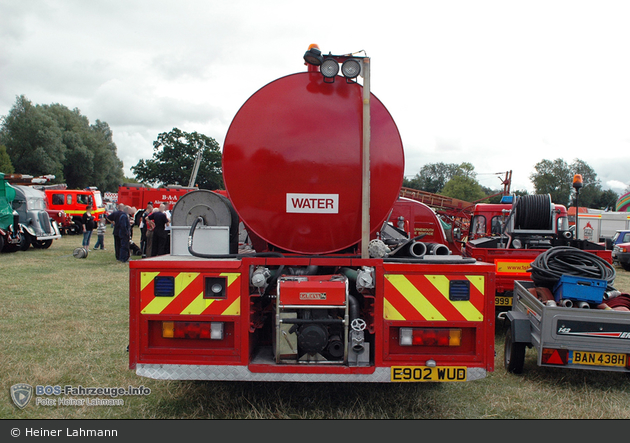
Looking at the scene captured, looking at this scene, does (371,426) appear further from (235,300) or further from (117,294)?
(117,294)

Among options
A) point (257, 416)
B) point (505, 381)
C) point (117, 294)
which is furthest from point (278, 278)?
point (117, 294)

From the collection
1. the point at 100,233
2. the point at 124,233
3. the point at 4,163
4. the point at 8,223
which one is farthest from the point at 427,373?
the point at 4,163

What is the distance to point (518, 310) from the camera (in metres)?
5.36

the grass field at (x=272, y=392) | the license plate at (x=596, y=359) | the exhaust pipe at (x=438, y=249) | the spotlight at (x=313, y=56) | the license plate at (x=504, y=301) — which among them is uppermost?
the spotlight at (x=313, y=56)

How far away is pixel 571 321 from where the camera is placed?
428cm

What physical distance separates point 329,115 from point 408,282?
4.59ft

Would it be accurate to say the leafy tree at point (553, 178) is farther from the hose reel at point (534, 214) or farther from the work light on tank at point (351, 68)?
Answer: the work light on tank at point (351, 68)

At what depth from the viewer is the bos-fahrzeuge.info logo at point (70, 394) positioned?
383 cm

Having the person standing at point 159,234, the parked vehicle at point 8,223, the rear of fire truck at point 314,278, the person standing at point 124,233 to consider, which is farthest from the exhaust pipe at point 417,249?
the parked vehicle at point 8,223

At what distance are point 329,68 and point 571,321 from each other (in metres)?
3.32

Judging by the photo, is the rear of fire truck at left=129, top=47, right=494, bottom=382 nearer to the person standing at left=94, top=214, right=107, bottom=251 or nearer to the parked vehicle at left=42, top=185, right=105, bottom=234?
the person standing at left=94, top=214, right=107, bottom=251

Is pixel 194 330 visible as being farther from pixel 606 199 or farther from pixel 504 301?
pixel 606 199

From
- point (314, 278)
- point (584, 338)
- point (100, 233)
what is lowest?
point (100, 233)

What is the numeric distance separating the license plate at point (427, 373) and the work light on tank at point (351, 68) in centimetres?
219
